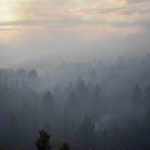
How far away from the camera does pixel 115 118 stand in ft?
169

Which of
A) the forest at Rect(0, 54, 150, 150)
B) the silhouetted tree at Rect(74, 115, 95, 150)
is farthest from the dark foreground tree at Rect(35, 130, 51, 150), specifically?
the silhouetted tree at Rect(74, 115, 95, 150)

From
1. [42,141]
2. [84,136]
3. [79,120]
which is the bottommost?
[42,141]

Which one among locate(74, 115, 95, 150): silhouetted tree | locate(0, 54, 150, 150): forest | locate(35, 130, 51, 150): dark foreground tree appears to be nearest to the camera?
locate(35, 130, 51, 150): dark foreground tree

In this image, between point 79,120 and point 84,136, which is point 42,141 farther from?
point 79,120

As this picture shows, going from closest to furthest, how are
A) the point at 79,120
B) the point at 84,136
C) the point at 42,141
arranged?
the point at 42,141 → the point at 84,136 → the point at 79,120

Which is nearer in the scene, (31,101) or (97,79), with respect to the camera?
(31,101)

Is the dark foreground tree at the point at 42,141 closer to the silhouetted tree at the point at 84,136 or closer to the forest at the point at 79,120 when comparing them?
the forest at the point at 79,120

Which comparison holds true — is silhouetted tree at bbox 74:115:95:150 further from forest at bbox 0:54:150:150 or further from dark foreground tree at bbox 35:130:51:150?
dark foreground tree at bbox 35:130:51:150

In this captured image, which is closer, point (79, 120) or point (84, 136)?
point (84, 136)

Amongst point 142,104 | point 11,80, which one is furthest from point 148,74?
point 11,80

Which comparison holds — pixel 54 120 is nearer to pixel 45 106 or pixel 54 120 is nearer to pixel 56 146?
pixel 45 106

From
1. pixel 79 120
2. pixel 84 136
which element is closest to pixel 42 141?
pixel 84 136

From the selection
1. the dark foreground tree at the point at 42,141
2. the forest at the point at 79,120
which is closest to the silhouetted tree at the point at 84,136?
the forest at the point at 79,120

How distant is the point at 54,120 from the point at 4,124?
45.4 feet
